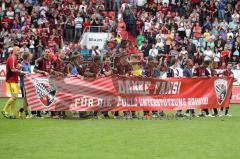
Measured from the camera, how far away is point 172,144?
47.6ft

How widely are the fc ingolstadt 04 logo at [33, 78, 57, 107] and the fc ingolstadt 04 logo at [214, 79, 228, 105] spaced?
200 inches

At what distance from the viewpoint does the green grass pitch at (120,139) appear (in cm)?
1314

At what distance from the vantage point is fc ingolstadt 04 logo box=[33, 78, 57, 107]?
20.4 metres

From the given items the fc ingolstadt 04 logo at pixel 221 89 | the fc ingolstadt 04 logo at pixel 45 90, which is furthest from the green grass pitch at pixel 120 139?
the fc ingolstadt 04 logo at pixel 221 89

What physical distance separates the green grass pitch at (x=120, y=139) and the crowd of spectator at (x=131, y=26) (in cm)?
1431

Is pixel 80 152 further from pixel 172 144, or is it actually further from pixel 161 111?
pixel 161 111

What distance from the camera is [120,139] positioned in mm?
15258

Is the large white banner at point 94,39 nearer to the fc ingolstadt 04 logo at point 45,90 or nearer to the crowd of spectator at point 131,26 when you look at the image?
the crowd of spectator at point 131,26

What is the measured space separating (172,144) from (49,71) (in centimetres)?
754

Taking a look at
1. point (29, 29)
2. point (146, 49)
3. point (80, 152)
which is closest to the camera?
point (80, 152)

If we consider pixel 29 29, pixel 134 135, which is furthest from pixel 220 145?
pixel 29 29

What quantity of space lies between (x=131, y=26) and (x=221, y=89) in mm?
16055

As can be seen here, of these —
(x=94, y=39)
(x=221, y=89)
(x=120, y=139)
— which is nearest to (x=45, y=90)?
(x=221, y=89)

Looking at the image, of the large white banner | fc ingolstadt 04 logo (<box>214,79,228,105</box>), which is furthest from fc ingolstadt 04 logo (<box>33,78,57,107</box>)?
Answer: the large white banner
